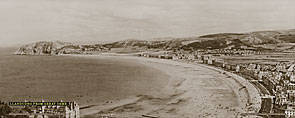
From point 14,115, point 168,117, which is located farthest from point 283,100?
point 14,115

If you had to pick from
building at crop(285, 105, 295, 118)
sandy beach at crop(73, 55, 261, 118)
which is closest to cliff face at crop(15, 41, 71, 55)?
sandy beach at crop(73, 55, 261, 118)

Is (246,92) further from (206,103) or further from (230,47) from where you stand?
(230,47)

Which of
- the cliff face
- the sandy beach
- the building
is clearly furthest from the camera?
the cliff face

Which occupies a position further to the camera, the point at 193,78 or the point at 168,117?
the point at 193,78

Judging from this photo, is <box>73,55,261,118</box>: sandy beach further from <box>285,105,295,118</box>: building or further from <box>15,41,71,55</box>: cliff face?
<box>15,41,71,55</box>: cliff face

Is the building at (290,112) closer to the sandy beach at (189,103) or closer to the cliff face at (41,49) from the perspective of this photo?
the sandy beach at (189,103)

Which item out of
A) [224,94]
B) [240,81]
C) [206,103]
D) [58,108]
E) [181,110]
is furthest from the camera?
[240,81]

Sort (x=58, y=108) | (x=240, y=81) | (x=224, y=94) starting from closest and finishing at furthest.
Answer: (x=58, y=108), (x=224, y=94), (x=240, y=81)

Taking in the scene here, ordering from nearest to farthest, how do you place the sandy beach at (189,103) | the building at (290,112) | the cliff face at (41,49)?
the building at (290,112) < the sandy beach at (189,103) < the cliff face at (41,49)

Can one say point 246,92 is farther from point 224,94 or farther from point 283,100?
point 283,100

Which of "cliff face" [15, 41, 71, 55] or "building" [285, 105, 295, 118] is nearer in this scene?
"building" [285, 105, 295, 118]

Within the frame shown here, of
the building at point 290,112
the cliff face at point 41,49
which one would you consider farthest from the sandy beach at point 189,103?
the cliff face at point 41,49
